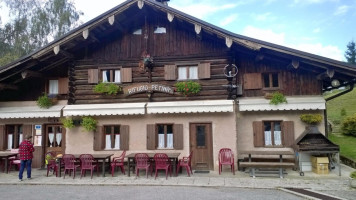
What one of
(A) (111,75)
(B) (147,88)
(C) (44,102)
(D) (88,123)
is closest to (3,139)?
(C) (44,102)

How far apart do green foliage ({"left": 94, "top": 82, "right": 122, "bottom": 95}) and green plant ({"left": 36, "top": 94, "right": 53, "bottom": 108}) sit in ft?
8.69

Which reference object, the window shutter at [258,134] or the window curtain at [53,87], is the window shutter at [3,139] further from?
the window shutter at [258,134]

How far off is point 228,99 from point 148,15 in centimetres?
563

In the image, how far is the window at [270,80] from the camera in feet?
39.5

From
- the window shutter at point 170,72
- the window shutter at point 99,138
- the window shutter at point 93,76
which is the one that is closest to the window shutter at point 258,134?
the window shutter at point 170,72

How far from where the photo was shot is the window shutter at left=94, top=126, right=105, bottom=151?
11.8 metres

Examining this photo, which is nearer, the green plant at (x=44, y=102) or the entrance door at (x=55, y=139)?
the green plant at (x=44, y=102)

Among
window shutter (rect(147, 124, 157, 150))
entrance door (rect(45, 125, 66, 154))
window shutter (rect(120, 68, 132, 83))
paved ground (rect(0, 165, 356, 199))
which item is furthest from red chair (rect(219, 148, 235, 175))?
entrance door (rect(45, 125, 66, 154))

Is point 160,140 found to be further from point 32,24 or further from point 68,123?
point 32,24

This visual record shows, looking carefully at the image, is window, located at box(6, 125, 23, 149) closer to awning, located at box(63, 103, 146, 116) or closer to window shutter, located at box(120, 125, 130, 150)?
awning, located at box(63, 103, 146, 116)

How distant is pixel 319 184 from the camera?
8.68 m

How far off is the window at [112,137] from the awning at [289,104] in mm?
5911

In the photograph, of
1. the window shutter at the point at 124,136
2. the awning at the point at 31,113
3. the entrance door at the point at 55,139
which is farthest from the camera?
the entrance door at the point at 55,139

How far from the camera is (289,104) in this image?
11.1 meters
